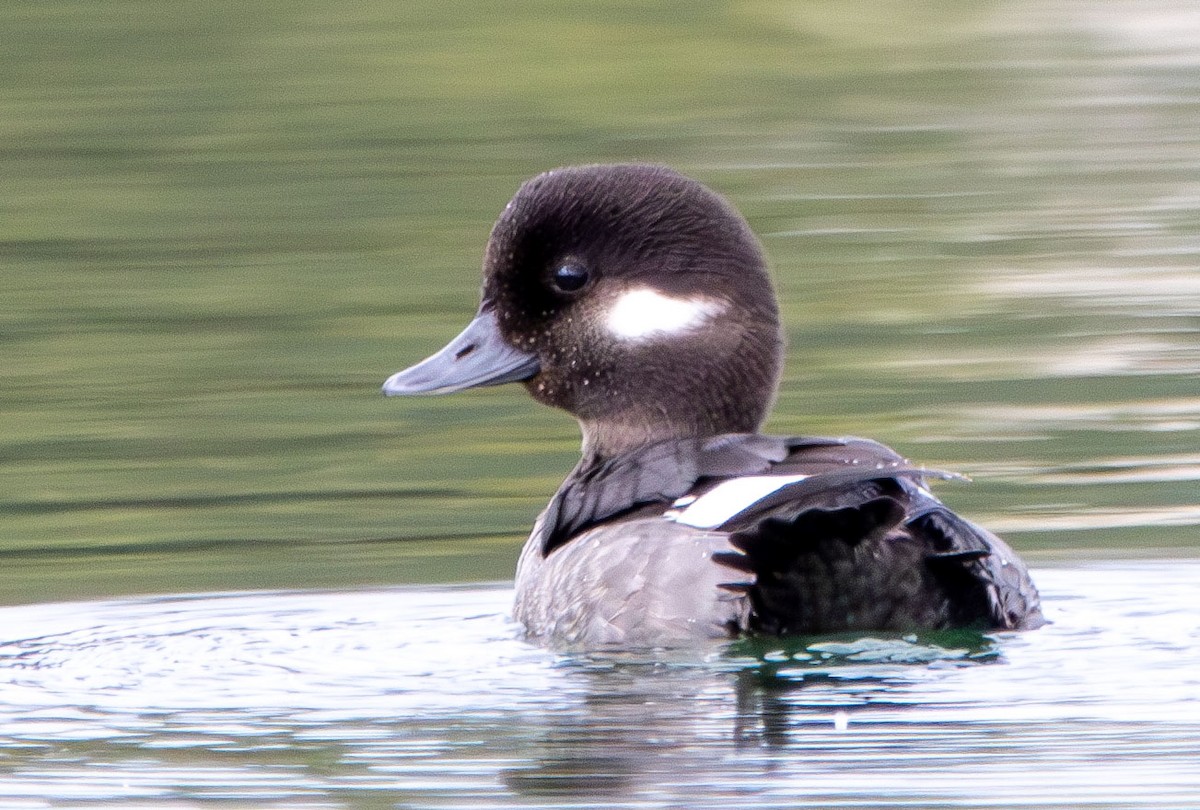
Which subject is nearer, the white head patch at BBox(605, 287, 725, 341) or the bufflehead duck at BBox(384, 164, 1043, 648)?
the bufflehead duck at BBox(384, 164, 1043, 648)

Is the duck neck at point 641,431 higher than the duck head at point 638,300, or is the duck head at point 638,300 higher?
the duck head at point 638,300

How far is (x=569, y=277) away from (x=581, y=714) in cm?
167

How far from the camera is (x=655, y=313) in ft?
24.6

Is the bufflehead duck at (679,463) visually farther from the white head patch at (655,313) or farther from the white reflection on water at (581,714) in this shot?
the white reflection on water at (581,714)

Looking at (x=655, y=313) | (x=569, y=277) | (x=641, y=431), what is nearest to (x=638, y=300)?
(x=655, y=313)

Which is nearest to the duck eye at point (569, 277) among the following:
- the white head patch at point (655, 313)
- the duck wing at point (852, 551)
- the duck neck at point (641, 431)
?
the white head patch at point (655, 313)

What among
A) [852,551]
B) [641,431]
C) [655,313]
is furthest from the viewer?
[641,431]

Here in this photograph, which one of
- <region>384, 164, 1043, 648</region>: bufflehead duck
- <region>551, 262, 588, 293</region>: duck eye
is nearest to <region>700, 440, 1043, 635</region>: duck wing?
<region>384, 164, 1043, 648</region>: bufflehead duck

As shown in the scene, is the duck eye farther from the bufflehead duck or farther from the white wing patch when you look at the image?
the white wing patch

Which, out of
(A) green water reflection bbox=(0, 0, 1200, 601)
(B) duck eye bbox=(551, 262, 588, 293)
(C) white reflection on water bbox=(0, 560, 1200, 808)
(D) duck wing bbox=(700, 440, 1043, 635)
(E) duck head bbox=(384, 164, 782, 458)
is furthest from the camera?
(A) green water reflection bbox=(0, 0, 1200, 601)

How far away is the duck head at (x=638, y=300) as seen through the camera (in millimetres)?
7441

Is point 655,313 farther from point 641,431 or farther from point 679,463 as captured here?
point 679,463

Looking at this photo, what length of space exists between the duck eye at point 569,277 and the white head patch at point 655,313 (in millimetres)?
121

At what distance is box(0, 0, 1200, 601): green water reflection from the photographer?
8875mm
